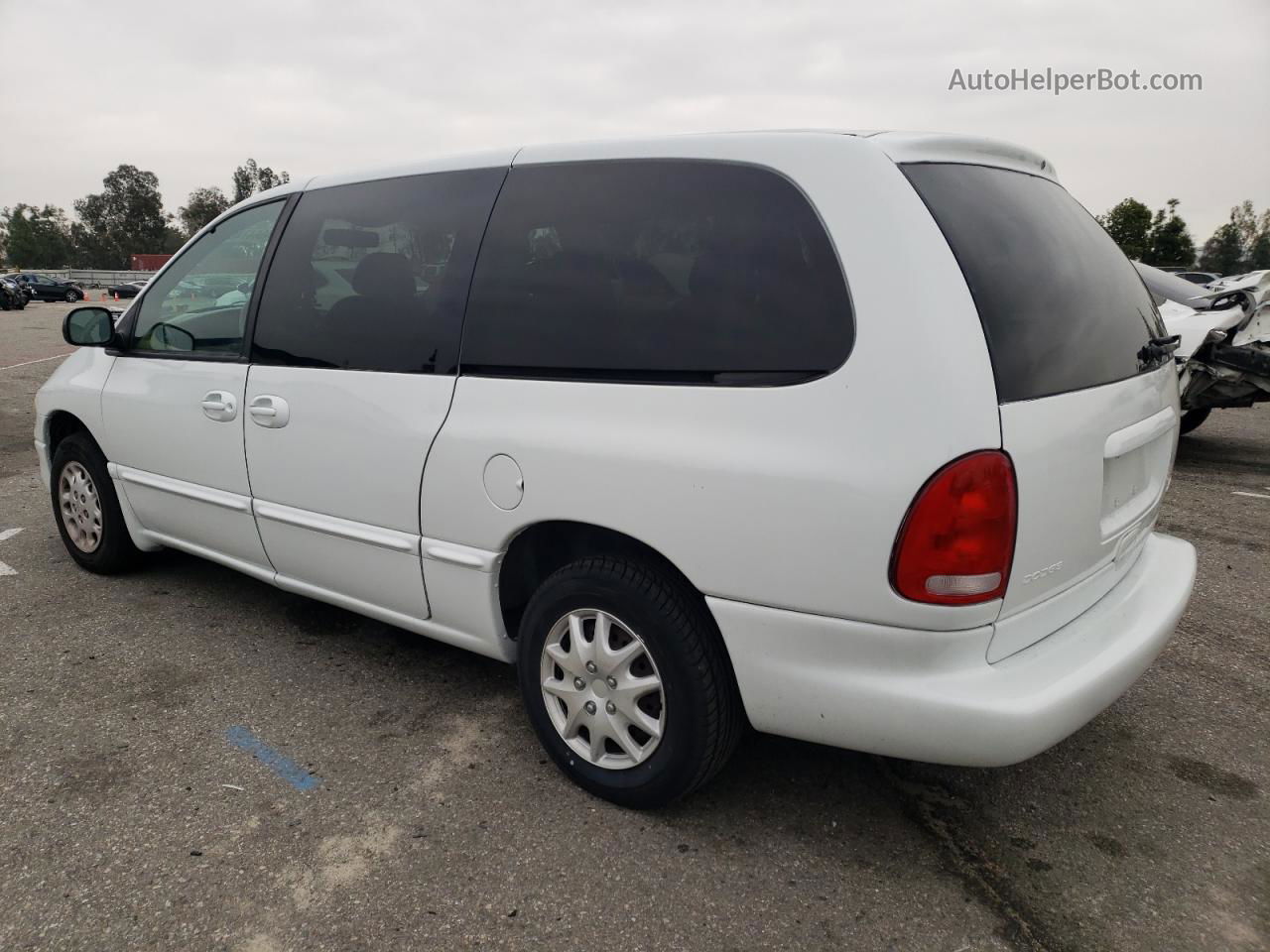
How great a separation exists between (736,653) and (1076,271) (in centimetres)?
132

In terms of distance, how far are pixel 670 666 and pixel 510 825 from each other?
652 mm

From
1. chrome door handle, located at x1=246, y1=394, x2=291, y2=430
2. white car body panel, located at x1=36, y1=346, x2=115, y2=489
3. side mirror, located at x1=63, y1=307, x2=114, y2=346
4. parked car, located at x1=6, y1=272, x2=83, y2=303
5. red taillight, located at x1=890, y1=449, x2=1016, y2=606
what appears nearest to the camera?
red taillight, located at x1=890, y1=449, x2=1016, y2=606

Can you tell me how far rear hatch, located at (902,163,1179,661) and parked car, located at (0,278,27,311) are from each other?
3938 centimetres

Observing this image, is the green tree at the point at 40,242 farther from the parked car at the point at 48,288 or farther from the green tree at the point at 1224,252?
the green tree at the point at 1224,252

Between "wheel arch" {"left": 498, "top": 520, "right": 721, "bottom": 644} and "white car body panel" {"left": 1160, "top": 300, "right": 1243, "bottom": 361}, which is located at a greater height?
"white car body panel" {"left": 1160, "top": 300, "right": 1243, "bottom": 361}

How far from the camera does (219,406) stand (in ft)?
10.7

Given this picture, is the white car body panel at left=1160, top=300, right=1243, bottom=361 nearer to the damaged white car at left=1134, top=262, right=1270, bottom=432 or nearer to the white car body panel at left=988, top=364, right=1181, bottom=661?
the damaged white car at left=1134, top=262, right=1270, bottom=432

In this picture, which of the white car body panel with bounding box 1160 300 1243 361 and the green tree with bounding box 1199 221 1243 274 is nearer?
the white car body panel with bounding box 1160 300 1243 361

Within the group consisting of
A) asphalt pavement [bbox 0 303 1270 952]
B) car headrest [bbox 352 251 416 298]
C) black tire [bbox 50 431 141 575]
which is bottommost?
asphalt pavement [bbox 0 303 1270 952]

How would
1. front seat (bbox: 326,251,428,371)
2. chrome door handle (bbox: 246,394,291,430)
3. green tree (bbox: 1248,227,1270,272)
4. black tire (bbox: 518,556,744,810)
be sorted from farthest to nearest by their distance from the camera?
green tree (bbox: 1248,227,1270,272), chrome door handle (bbox: 246,394,291,430), front seat (bbox: 326,251,428,371), black tire (bbox: 518,556,744,810)

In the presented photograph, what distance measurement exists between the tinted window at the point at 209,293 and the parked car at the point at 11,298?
36.5 meters

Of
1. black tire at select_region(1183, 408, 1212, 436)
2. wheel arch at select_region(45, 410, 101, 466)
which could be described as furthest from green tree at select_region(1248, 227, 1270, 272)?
wheel arch at select_region(45, 410, 101, 466)

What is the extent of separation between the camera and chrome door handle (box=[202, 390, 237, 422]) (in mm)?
3246

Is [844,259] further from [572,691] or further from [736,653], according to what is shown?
[572,691]
